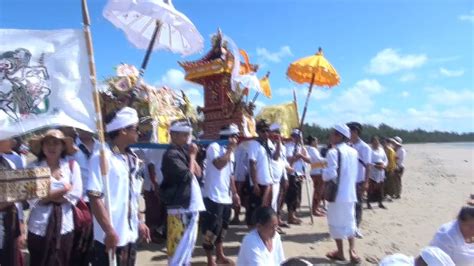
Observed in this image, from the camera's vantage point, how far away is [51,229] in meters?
3.90

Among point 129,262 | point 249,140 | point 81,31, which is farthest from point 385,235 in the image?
point 81,31

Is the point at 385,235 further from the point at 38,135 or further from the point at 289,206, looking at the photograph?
the point at 38,135

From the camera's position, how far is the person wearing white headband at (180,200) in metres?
4.94

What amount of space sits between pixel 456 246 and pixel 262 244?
5.78 ft

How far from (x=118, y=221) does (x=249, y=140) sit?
3.93m

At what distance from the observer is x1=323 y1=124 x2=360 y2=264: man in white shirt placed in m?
6.71

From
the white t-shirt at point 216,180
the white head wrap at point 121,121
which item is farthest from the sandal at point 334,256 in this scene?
the white head wrap at point 121,121

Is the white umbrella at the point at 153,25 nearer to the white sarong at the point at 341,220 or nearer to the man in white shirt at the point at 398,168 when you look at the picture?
the white sarong at the point at 341,220

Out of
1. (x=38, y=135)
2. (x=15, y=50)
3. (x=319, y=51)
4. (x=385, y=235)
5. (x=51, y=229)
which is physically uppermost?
(x=319, y=51)

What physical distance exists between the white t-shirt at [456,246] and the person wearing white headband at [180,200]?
95.9 inches

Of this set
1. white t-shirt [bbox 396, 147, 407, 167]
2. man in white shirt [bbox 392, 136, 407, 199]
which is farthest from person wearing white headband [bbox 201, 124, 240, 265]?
white t-shirt [bbox 396, 147, 407, 167]

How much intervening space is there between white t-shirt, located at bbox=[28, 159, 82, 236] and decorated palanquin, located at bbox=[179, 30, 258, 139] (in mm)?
4470

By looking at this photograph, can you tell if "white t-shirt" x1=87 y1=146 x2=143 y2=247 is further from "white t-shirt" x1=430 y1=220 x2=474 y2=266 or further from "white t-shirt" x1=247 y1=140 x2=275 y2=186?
"white t-shirt" x1=247 y1=140 x2=275 y2=186

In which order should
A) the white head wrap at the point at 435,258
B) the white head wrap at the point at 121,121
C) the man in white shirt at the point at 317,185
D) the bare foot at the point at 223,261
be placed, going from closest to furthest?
the white head wrap at the point at 435,258 → the white head wrap at the point at 121,121 → the bare foot at the point at 223,261 → the man in white shirt at the point at 317,185
